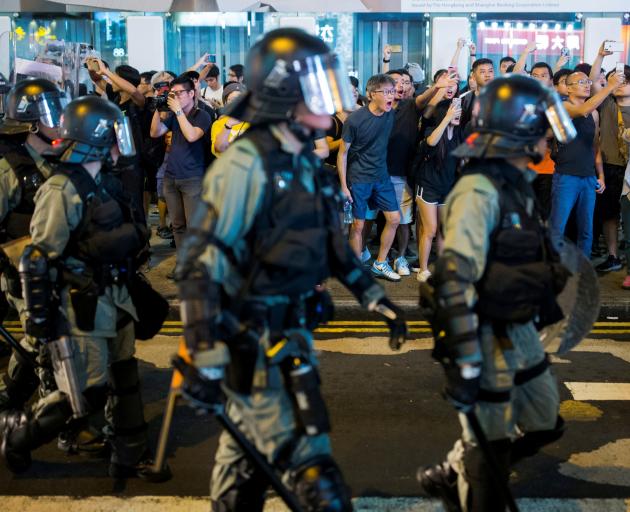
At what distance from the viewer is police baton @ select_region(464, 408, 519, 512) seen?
358 centimetres

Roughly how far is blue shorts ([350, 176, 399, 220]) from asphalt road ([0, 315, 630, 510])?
2158 mm

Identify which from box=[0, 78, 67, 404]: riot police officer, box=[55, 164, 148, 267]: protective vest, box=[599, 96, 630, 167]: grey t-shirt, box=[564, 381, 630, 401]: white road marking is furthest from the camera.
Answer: box=[599, 96, 630, 167]: grey t-shirt

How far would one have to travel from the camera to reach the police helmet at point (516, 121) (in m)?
3.77

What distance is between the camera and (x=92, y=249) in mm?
4453

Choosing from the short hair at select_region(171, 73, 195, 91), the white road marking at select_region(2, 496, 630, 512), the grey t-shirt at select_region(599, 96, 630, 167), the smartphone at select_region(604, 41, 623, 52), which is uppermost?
the smartphone at select_region(604, 41, 623, 52)

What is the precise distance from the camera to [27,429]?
454cm

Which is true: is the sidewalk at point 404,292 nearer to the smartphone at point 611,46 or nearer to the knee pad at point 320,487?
the smartphone at point 611,46

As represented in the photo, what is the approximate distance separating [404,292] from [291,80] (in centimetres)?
567

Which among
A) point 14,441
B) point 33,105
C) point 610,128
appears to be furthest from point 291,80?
point 610,128

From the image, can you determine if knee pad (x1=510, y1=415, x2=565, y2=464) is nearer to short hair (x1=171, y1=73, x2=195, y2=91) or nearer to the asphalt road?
the asphalt road

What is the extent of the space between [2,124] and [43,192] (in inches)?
60.0

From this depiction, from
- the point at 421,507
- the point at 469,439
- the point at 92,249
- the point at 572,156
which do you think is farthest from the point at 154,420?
the point at 572,156

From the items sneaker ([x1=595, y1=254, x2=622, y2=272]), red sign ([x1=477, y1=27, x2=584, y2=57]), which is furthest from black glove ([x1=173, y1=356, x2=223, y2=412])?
red sign ([x1=477, y1=27, x2=584, y2=57])

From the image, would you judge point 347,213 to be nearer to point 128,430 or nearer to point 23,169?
point 23,169
